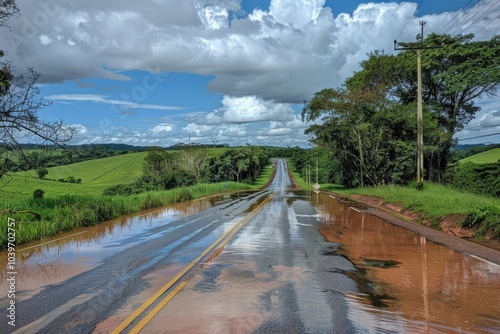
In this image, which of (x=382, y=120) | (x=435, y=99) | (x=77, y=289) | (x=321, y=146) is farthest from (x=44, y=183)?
(x=77, y=289)

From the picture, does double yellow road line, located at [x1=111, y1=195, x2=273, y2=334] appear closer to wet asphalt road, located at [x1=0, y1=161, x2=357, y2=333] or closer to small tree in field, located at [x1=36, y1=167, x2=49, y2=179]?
wet asphalt road, located at [x1=0, y1=161, x2=357, y2=333]

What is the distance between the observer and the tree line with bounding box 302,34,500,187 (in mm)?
39375

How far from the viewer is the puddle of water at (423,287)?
5.33 m

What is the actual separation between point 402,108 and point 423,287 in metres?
38.4

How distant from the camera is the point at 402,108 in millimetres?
42375

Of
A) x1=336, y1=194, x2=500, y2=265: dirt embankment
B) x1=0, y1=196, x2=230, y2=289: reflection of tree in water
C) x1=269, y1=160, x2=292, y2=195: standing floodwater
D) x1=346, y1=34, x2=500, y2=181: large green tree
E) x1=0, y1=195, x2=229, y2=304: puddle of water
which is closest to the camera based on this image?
x1=0, y1=195, x2=229, y2=304: puddle of water

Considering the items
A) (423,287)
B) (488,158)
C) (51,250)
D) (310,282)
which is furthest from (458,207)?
(488,158)

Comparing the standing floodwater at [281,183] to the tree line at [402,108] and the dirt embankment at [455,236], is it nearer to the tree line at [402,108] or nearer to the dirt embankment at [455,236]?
the tree line at [402,108]

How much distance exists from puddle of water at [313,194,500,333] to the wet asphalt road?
496 millimetres

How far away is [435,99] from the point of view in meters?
46.2

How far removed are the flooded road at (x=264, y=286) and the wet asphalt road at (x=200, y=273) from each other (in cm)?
2

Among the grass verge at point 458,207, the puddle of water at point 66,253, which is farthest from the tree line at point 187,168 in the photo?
the puddle of water at point 66,253

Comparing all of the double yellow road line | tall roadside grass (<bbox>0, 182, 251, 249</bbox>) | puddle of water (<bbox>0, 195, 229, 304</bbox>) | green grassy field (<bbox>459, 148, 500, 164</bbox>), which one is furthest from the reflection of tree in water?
green grassy field (<bbox>459, 148, 500, 164</bbox>)

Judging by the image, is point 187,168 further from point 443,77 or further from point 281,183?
point 443,77
